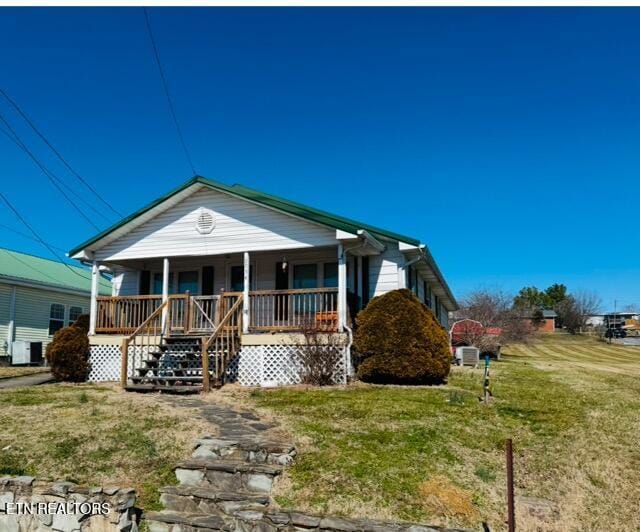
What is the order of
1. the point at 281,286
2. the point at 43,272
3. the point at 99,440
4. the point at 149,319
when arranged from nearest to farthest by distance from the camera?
the point at 99,440
the point at 149,319
the point at 281,286
the point at 43,272

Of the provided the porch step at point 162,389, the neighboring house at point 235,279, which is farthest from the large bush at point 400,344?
the porch step at point 162,389

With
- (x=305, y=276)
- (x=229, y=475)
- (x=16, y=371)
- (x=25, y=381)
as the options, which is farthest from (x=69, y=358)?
(x=229, y=475)

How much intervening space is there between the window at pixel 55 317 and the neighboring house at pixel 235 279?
27.9 feet

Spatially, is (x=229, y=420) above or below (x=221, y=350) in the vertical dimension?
below

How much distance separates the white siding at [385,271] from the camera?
14.6 m

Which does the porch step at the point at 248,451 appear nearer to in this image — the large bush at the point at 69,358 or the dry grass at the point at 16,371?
the large bush at the point at 69,358

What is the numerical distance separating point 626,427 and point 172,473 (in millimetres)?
7056

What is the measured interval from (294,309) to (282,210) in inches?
102

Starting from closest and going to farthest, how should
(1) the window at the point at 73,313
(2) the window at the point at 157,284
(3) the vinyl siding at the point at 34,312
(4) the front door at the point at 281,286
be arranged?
(4) the front door at the point at 281,286 → (2) the window at the point at 157,284 → (3) the vinyl siding at the point at 34,312 → (1) the window at the point at 73,313

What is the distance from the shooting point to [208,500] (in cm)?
598

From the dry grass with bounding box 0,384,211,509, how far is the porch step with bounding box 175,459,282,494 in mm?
238

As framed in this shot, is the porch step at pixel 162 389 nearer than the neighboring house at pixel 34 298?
Yes

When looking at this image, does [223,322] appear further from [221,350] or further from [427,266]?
[427,266]

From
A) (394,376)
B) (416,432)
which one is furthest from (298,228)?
(416,432)
